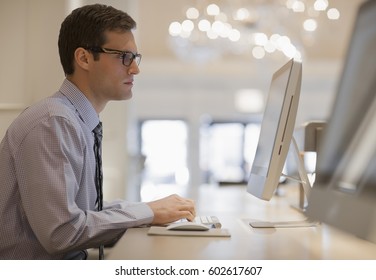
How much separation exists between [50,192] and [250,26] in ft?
14.7

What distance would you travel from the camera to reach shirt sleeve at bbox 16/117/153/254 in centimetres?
131

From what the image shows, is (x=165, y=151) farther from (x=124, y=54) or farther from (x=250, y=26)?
(x=124, y=54)

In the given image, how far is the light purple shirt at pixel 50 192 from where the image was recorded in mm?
1311

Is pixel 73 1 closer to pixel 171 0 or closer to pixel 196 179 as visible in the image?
pixel 171 0

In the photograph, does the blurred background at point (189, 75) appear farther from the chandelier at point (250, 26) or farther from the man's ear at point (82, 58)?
the man's ear at point (82, 58)

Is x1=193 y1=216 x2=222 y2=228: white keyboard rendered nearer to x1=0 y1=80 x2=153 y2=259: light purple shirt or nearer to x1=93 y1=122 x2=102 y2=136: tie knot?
x1=0 y1=80 x2=153 y2=259: light purple shirt

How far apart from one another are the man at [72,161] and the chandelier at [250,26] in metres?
2.97

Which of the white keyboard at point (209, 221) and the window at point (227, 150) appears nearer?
the white keyboard at point (209, 221)

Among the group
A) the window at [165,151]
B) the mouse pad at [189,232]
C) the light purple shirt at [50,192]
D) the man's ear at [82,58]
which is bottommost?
the window at [165,151]

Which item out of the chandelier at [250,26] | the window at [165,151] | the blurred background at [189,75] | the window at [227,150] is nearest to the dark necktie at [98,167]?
the blurred background at [189,75]

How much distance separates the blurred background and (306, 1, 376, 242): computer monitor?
182 centimetres

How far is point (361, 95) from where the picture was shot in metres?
0.69

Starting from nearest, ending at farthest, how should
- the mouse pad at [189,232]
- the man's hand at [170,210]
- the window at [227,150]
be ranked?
the mouse pad at [189,232] → the man's hand at [170,210] → the window at [227,150]

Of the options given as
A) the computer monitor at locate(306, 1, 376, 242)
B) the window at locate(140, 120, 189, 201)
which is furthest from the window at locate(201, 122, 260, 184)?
the computer monitor at locate(306, 1, 376, 242)
